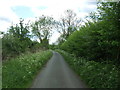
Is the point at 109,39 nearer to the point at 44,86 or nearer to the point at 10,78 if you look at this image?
the point at 44,86

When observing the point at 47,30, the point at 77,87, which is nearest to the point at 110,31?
the point at 77,87

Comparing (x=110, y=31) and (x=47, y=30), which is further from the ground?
(x=47, y=30)

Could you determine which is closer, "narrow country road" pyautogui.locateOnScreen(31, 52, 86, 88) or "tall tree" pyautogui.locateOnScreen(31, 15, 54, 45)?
"narrow country road" pyautogui.locateOnScreen(31, 52, 86, 88)

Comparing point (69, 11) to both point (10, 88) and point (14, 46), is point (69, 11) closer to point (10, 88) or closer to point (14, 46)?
point (14, 46)

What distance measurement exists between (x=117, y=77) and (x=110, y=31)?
2.33 m

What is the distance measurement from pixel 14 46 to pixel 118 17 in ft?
27.1

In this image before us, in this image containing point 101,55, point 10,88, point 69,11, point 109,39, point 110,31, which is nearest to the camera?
point 10,88

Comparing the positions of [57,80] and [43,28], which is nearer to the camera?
[57,80]

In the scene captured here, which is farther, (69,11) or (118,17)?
(69,11)

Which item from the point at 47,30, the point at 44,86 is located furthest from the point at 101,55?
the point at 47,30

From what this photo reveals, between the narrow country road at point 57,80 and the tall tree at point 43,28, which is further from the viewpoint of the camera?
the tall tree at point 43,28

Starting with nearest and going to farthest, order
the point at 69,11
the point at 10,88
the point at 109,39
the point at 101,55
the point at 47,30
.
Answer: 1. the point at 10,88
2. the point at 109,39
3. the point at 101,55
4. the point at 69,11
5. the point at 47,30

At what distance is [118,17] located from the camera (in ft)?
19.4

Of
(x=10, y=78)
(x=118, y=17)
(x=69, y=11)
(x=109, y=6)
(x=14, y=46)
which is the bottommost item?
(x=10, y=78)
